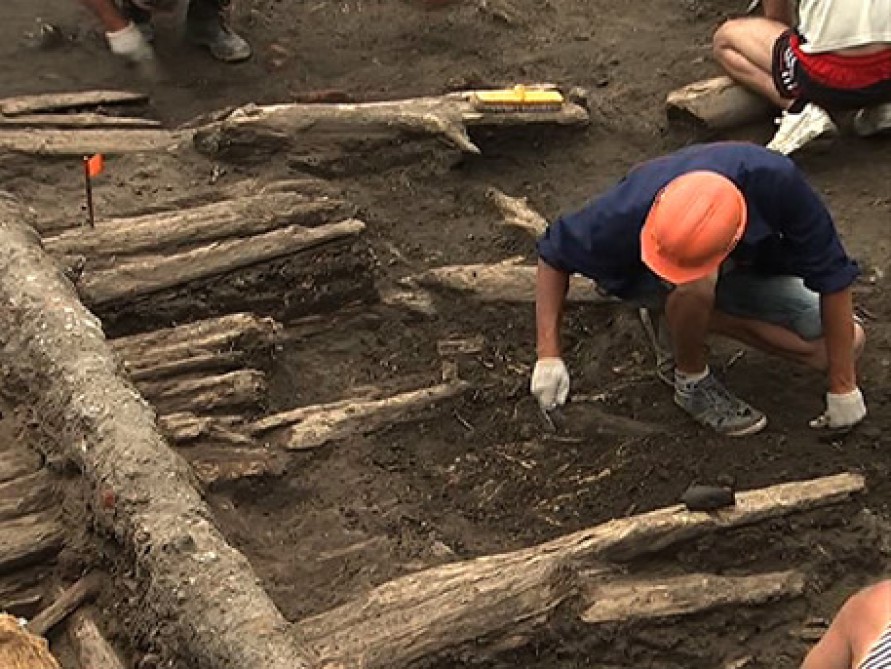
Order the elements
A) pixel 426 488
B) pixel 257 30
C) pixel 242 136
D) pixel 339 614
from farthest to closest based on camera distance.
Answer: pixel 257 30 < pixel 242 136 < pixel 426 488 < pixel 339 614

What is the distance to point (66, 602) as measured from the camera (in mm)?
3531

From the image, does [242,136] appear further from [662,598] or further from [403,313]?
[662,598]

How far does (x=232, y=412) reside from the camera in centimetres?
451

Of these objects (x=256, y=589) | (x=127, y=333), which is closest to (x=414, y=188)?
(x=127, y=333)

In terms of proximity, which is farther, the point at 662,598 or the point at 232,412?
the point at 232,412

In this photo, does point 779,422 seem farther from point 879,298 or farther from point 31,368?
point 31,368

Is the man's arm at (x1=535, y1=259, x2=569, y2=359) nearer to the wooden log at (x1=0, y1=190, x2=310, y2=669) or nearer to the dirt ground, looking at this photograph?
the dirt ground

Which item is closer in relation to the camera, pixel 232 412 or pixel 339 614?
pixel 339 614

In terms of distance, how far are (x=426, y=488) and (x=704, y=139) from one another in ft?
7.53

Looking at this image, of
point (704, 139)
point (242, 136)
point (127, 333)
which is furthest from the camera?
point (704, 139)

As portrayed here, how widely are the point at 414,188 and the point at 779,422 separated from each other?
1.75 meters

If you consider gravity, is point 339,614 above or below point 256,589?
below

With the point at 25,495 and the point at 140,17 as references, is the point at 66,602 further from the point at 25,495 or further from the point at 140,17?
the point at 140,17

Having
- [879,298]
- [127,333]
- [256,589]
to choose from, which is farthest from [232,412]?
[879,298]
